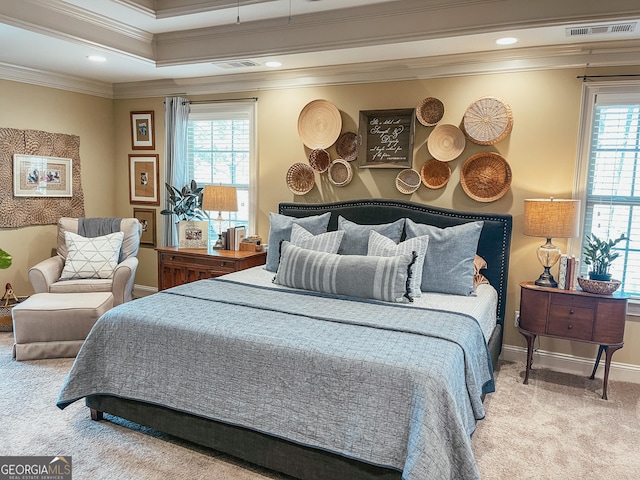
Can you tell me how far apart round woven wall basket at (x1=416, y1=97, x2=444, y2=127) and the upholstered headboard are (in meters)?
0.71

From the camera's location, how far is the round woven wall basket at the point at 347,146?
439cm

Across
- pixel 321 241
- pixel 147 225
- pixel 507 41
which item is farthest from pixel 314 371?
pixel 147 225

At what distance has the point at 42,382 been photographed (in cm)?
334

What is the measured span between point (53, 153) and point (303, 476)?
4.45 m

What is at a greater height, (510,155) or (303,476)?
(510,155)

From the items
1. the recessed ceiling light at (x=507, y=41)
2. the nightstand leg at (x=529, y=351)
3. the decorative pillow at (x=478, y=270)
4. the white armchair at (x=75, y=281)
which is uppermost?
the recessed ceiling light at (x=507, y=41)

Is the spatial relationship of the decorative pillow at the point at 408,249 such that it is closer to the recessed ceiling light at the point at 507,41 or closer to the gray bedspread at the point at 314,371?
the gray bedspread at the point at 314,371

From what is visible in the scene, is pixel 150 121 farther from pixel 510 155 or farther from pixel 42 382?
pixel 510 155

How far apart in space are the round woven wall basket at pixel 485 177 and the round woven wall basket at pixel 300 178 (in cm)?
141

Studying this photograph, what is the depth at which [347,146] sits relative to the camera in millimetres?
4430

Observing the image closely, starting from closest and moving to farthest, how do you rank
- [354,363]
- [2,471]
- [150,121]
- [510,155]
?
[354,363] < [2,471] < [510,155] < [150,121]

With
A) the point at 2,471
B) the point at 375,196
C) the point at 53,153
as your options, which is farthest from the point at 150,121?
the point at 2,471

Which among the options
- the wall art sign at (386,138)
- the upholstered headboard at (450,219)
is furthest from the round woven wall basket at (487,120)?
the upholstered headboard at (450,219)

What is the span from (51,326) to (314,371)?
8.45 feet
